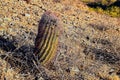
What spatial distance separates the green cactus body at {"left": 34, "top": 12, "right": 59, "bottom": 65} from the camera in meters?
6.47

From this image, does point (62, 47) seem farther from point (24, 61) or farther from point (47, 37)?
point (47, 37)

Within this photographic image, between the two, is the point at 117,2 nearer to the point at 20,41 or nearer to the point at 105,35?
the point at 105,35

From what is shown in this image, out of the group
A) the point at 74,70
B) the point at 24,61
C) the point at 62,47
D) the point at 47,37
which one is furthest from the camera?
the point at 62,47

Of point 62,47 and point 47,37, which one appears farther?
point 62,47

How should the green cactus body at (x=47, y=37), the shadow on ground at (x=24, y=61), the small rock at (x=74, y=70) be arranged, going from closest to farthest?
1. the green cactus body at (x=47, y=37)
2. the shadow on ground at (x=24, y=61)
3. the small rock at (x=74, y=70)

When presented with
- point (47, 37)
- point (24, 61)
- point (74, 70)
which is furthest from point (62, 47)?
point (47, 37)

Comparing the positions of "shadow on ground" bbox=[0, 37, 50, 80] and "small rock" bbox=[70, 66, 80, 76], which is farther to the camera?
"small rock" bbox=[70, 66, 80, 76]

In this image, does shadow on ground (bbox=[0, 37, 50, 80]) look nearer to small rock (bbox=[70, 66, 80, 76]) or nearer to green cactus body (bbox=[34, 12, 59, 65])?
green cactus body (bbox=[34, 12, 59, 65])

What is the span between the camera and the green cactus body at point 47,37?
647cm

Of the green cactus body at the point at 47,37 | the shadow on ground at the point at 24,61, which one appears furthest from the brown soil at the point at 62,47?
the green cactus body at the point at 47,37

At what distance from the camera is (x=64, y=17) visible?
12391 mm

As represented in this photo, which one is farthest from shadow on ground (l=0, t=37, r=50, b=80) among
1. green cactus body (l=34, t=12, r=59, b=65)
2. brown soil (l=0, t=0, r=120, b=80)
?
green cactus body (l=34, t=12, r=59, b=65)

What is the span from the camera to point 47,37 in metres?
6.47

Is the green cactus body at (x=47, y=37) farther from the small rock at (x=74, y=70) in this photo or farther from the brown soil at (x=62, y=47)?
the small rock at (x=74, y=70)
